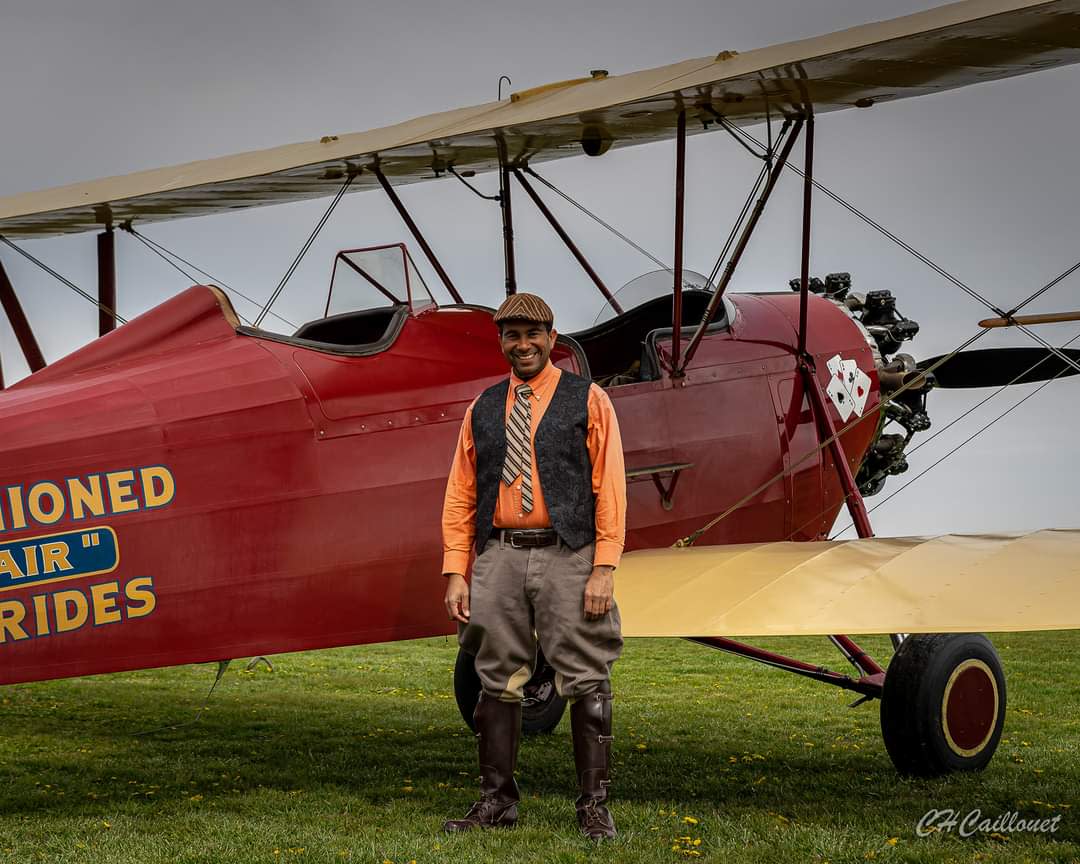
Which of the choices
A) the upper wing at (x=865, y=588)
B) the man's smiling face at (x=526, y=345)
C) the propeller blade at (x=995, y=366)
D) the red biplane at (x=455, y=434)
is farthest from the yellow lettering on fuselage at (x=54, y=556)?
the propeller blade at (x=995, y=366)

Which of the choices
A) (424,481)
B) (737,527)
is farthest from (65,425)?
(737,527)

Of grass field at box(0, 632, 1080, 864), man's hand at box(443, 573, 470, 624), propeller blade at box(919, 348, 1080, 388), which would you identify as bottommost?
grass field at box(0, 632, 1080, 864)

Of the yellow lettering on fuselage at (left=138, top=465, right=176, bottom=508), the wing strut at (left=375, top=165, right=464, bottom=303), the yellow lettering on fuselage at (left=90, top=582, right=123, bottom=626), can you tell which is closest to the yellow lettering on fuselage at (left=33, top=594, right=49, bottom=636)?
the yellow lettering on fuselage at (left=90, top=582, right=123, bottom=626)

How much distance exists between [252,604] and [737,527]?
271cm

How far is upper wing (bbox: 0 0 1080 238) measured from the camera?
552 centimetres

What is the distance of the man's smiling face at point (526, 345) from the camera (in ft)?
14.2

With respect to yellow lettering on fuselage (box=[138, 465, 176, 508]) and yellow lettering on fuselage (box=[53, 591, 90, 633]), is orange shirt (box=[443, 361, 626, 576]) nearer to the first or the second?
yellow lettering on fuselage (box=[138, 465, 176, 508])

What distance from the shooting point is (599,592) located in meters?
4.15

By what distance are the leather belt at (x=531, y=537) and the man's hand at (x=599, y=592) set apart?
0.61 ft

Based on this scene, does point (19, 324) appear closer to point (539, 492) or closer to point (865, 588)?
point (539, 492)

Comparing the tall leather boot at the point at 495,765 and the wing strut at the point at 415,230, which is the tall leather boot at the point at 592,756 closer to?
the tall leather boot at the point at 495,765

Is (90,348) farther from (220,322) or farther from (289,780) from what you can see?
(289,780)

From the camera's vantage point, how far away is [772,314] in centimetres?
A: 683

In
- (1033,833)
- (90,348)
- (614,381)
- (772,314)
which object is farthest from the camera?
(772,314)
